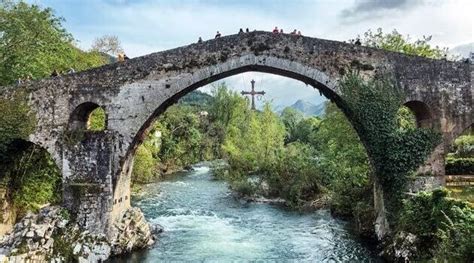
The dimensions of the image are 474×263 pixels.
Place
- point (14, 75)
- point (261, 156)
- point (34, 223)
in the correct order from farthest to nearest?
point (261, 156)
point (14, 75)
point (34, 223)

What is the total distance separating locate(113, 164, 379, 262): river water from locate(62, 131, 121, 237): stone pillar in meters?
1.69

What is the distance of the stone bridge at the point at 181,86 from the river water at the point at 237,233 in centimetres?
304

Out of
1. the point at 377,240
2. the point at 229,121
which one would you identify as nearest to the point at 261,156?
the point at 377,240

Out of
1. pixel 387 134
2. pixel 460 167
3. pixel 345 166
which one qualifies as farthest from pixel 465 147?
pixel 387 134

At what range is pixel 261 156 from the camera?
3266cm

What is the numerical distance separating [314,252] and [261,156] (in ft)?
50.5

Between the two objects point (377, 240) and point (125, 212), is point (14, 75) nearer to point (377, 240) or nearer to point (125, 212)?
point (125, 212)

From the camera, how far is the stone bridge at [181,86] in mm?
17125

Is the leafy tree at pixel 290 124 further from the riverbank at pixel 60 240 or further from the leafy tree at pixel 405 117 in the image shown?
the riverbank at pixel 60 240

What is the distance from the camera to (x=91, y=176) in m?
17.1

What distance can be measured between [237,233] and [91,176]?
6343mm

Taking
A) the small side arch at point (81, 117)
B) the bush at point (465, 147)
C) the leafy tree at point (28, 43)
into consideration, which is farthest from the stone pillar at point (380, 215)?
the leafy tree at point (28, 43)

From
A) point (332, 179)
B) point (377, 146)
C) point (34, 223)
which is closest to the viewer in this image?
point (34, 223)

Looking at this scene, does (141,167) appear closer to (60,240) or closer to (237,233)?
(237,233)
